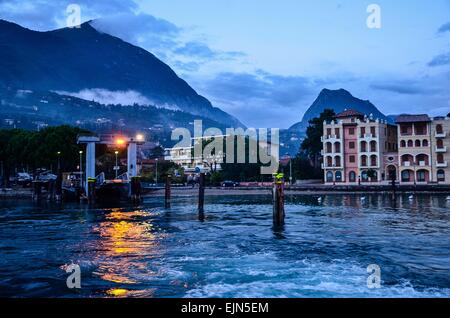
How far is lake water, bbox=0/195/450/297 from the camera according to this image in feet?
44.4

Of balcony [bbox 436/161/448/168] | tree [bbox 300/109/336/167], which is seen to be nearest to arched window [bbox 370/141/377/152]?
balcony [bbox 436/161/448/168]

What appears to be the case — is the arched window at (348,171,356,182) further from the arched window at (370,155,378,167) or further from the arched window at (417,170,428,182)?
the arched window at (417,170,428,182)

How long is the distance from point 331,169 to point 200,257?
7680 centimetres

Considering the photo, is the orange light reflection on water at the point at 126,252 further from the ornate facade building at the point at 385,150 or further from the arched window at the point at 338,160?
the arched window at the point at 338,160

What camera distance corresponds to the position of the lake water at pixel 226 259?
44.4 ft

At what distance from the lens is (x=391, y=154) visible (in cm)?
8700

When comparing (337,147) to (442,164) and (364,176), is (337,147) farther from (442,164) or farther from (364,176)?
(442,164)

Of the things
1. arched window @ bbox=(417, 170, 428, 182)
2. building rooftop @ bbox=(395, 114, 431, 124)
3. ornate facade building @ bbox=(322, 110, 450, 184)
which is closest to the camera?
ornate facade building @ bbox=(322, 110, 450, 184)

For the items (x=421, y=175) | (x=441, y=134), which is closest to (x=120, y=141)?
(x=421, y=175)

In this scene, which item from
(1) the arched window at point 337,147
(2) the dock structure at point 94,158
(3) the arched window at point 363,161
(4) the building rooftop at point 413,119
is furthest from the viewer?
(1) the arched window at point 337,147

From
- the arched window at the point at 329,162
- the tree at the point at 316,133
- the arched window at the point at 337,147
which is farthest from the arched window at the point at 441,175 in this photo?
the tree at the point at 316,133

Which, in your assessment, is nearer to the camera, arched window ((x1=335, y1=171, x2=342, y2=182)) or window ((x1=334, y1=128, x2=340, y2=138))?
window ((x1=334, y1=128, x2=340, y2=138))

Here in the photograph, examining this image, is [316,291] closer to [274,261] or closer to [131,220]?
[274,261]

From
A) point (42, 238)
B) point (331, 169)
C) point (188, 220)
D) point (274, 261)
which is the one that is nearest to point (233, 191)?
point (331, 169)
